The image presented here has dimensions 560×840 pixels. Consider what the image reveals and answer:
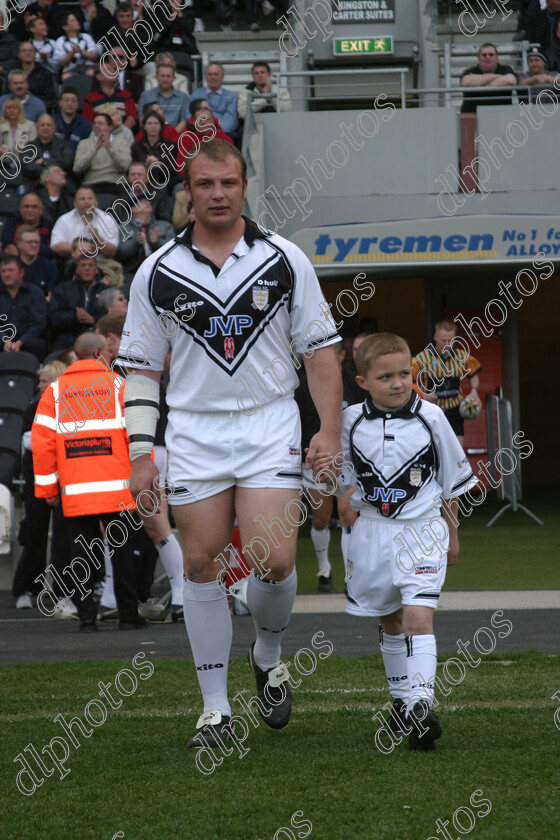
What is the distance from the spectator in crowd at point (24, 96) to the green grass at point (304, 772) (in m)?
11.5

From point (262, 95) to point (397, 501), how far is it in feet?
40.8

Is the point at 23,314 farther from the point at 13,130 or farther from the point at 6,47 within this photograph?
the point at 6,47

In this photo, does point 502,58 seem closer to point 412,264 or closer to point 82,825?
point 412,264

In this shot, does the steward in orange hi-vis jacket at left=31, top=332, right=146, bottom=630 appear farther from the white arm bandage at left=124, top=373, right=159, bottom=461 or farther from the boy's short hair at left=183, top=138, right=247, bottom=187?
the boy's short hair at left=183, top=138, right=247, bottom=187

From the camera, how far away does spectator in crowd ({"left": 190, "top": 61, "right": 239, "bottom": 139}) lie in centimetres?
1585

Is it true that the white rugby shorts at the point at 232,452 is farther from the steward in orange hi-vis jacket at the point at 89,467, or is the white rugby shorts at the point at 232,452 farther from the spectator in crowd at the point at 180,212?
the spectator in crowd at the point at 180,212

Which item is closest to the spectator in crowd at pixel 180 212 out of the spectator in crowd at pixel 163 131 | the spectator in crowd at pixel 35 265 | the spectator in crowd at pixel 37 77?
the spectator in crowd at pixel 163 131

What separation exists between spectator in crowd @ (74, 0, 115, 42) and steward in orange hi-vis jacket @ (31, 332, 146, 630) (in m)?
11.5

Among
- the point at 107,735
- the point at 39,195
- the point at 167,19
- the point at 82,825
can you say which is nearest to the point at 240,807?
the point at 82,825

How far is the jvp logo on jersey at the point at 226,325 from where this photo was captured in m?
4.35

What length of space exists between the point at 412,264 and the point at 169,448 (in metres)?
9.68

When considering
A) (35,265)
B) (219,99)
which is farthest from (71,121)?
(35,265)

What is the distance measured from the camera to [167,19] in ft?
60.3

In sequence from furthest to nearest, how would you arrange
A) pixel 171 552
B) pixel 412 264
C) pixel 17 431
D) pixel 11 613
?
pixel 412 264, pixel 17 431, pixel 11 613, pixel 171 552
